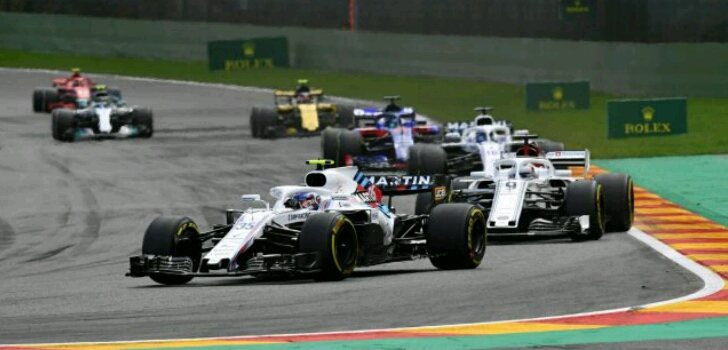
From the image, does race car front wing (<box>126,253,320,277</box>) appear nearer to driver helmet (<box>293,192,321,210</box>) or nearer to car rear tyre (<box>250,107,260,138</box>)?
driver helmet (<box>293,192,321,210</box>)

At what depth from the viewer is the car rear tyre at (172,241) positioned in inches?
716

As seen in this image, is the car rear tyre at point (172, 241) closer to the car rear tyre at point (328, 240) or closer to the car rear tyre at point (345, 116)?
the car rear tyre at point (328, 240)

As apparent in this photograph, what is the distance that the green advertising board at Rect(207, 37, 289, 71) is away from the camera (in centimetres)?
6219

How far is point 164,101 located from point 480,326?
1584 inches

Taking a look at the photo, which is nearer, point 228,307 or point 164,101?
point 228,307

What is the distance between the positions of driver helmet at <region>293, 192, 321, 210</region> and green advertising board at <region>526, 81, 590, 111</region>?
29.0 meters

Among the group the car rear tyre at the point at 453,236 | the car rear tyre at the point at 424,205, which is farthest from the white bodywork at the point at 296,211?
the car rear tyre at the point at 424,205

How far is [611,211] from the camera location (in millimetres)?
23266

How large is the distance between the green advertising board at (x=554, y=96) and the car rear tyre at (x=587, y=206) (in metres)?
25.0

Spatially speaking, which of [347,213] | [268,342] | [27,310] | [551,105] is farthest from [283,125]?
[268,342]

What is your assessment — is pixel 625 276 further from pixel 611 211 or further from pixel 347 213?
pixel 611 211

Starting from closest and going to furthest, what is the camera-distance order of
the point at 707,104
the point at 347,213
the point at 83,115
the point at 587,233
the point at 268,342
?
the point at 268,342 → the point at 347,213 → the point at 587,233 → the point at 83,115 → the point at 707,104

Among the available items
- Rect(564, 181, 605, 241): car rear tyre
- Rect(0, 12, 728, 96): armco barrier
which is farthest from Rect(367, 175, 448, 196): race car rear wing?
Rect(0, 12, 728, 96): armco barrier

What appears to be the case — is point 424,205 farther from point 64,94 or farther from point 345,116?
point 64,94
